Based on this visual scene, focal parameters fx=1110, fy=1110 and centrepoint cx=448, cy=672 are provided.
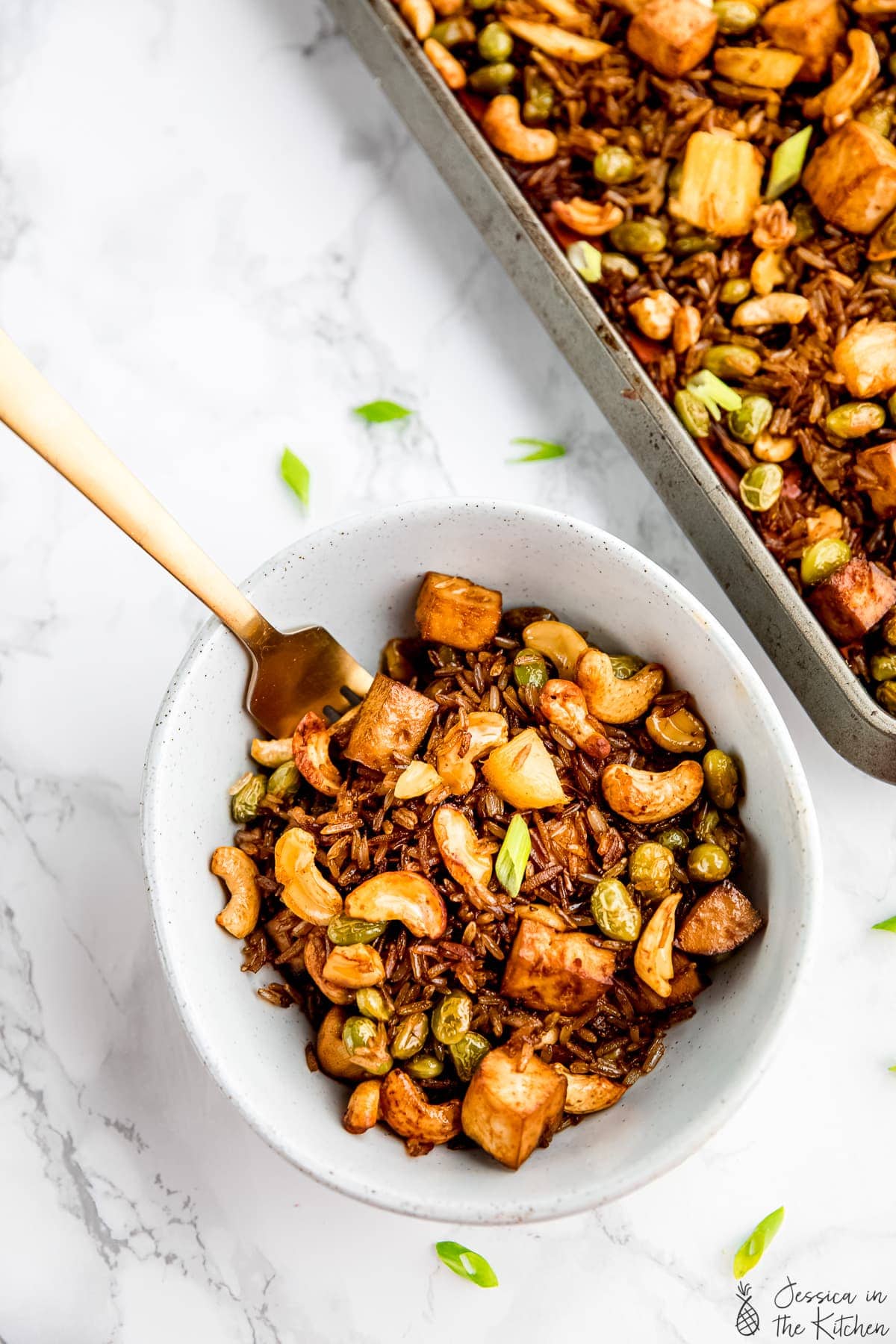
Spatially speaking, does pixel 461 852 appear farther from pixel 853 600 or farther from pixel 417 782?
pixel 853 600

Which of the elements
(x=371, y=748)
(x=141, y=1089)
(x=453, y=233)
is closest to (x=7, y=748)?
(x=141, y=1089)

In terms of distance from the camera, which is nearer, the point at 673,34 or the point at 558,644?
the point at 558,644

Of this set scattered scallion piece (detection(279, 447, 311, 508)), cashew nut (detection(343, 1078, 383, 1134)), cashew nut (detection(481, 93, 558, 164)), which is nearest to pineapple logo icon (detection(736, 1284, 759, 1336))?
cashew nut (detection(343, 1078, 383, 1134))

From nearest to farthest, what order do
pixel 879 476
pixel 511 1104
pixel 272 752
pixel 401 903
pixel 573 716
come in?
pixel 511 1104 → pixel 401 903 → pixel 573 716 → pixel 272 752 → pixel 879 476

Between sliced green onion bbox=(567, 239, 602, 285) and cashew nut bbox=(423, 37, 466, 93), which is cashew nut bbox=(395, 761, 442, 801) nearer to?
sliced green onion bbox=(567, 239, 602, 285)

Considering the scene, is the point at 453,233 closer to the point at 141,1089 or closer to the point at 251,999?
the point at 251,999

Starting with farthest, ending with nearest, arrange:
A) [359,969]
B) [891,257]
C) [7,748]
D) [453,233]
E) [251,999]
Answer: [453,233], [7,748], [891,257], [251,999], [359,969]

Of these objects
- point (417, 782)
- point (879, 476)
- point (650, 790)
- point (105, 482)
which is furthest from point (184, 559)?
point (879, 476)
